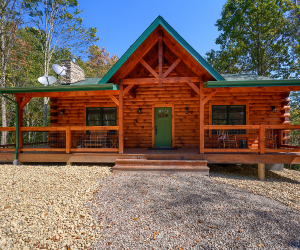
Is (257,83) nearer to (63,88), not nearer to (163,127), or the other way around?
(163,127)

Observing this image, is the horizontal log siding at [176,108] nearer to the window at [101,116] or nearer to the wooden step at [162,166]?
the window at [101,116]

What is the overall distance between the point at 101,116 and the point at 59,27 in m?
11.1

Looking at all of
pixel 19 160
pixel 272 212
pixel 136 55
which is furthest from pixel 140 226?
pixel 19 160

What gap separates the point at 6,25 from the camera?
12031 mm

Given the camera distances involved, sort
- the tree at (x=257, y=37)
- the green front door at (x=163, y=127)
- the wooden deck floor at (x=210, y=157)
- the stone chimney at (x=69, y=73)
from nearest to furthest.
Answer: the wooden deck floor at (x=210, y=157) → the green front door at (x=163, y=127) → the stone chimney at (x=69, y=73) → the tree at (x=257, y=37)

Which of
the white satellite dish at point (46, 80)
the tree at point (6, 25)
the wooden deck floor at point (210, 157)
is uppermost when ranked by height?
the tree at point (6, 25)

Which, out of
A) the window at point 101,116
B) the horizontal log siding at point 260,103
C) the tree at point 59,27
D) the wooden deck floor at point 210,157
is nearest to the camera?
the wooden deck floor at point 210,157

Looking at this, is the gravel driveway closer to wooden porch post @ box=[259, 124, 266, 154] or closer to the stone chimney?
wooden porch post @ box=[259, 124, 266, 154]

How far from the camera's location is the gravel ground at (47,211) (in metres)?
2.52

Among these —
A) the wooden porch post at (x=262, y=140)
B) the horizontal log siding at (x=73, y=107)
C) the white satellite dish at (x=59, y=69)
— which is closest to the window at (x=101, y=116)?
the horizontal log siding at (x=73, y=107)

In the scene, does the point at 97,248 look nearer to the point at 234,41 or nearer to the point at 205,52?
the point at 234,41

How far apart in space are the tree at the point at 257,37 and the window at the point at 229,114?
11.8m

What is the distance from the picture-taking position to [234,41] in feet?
60.4

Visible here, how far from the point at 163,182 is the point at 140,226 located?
6.72ft
